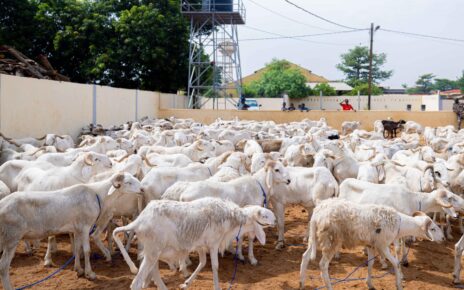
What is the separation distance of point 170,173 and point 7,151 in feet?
17.4

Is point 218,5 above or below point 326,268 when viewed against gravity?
above

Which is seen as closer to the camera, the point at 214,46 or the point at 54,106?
the point at 54,106

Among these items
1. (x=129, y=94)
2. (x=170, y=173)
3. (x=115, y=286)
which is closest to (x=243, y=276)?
(x=115, y=286)

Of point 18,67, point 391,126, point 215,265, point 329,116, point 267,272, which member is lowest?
point 267,272

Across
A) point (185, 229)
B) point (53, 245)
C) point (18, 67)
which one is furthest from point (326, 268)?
point (18, 67)

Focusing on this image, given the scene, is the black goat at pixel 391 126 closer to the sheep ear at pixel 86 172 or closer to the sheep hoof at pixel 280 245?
the sheep hoof at pixel 280 245

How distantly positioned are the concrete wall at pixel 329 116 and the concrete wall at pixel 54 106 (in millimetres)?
4750

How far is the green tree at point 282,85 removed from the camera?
4912 cm

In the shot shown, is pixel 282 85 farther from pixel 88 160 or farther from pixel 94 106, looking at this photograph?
pixel 88 160

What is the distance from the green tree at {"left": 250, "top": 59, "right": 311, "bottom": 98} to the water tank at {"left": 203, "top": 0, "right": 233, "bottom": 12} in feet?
61.4

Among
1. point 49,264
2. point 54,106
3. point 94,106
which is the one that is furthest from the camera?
point 94,106

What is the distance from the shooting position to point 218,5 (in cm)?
3169

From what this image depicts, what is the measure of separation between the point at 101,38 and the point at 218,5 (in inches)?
322

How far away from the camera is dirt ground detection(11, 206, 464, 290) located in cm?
668
